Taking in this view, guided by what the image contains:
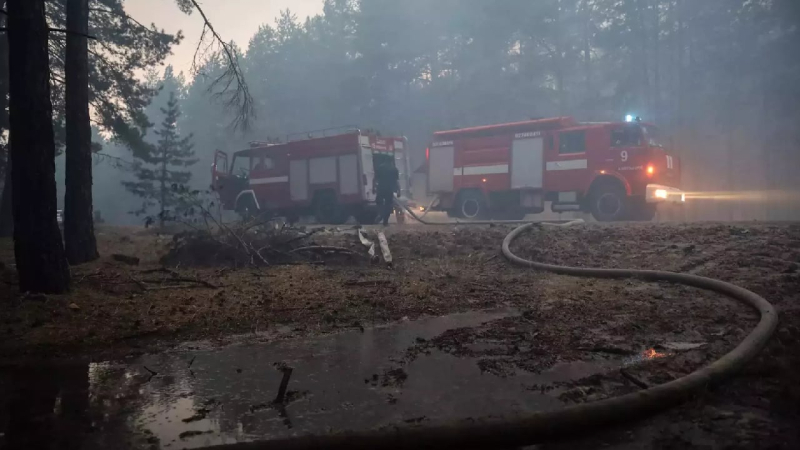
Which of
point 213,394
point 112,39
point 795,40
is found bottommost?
point 213,394

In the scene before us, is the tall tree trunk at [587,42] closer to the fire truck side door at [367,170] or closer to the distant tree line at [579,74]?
the distant tree line at [579,74]

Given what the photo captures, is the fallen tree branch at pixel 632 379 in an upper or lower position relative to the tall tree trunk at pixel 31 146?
lower

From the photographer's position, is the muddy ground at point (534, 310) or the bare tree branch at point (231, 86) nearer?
the muddy ground at point (534, 310)

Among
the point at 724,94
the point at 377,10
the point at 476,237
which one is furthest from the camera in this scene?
the point at 377,10

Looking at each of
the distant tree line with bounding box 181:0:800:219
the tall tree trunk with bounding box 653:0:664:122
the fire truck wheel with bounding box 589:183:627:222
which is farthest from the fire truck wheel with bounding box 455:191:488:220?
the tall tree trunk with bounding box 653:0:664:122

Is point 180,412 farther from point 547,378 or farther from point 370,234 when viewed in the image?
point 370,234

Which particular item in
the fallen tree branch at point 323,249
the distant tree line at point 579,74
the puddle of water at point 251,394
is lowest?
the puddle of water at point 251,394

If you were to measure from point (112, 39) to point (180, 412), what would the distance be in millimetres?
14499

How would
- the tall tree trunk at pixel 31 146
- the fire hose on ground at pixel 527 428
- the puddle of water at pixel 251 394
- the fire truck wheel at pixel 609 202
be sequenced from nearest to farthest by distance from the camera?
the fire hose on ground at pixel 527 428 → the puddle of water at pixel 251 394 → the tall tree trunk at pixel 31 146 → the fire truck wheel at pixel 609 202

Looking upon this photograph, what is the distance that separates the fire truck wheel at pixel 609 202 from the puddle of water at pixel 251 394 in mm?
11835

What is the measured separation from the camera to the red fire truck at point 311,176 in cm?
1744

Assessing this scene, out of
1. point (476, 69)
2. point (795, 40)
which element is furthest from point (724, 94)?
point (476, 69)

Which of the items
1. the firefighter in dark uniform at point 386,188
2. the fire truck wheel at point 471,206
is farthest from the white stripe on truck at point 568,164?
the firefighter in dark uniform at point 386,188

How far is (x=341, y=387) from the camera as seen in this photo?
3271 mm
